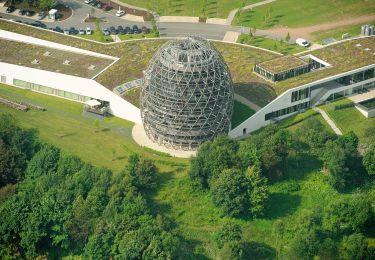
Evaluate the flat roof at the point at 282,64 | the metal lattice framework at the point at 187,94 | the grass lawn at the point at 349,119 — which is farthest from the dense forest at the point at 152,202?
the flat roof at the point at 282,64

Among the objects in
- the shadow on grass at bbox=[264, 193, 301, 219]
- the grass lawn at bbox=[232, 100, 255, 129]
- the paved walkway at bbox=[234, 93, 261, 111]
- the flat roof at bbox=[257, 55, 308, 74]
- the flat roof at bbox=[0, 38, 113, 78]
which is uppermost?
the flat roof at bbox=[0, 38, 113, 78]

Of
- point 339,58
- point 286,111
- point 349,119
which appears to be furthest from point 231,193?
point 339,58

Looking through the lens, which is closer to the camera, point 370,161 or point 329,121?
point 370,161

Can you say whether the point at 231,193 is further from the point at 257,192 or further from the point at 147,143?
the point at 147,143

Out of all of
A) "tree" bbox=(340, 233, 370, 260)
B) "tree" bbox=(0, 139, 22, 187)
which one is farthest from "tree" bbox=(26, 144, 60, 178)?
"tree" bbox=(340, 233, 370, 260)

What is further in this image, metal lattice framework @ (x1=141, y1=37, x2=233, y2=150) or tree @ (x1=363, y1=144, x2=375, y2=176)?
metal lattice framework @ (x1=141, y1=37, x2=233, y2=150)

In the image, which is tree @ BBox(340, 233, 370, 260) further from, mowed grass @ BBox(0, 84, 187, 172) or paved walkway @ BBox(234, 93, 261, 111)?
paved walkway @ BBox(234, 93, 261, 111)

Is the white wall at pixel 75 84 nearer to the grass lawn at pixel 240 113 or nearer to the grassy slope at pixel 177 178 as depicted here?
the grassy slope at pixel 177 178
